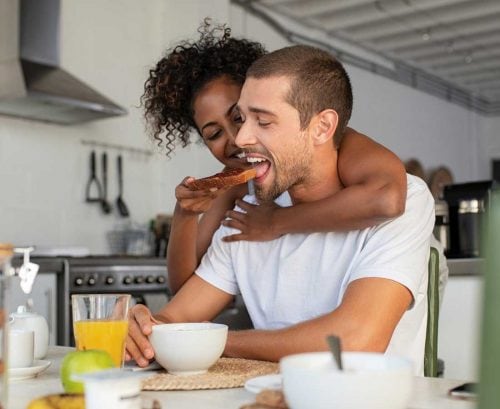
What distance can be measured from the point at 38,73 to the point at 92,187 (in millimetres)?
802

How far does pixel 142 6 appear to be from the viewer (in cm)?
456

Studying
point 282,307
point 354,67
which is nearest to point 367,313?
point 282,307

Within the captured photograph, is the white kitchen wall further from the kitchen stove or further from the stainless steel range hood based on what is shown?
the kitchen stove

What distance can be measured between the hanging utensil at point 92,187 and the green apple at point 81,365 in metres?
3.27

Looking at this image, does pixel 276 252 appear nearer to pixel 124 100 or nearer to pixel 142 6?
pixel 124 100

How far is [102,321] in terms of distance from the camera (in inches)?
45.3

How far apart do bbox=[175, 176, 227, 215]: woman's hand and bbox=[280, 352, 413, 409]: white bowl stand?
37.8 inches

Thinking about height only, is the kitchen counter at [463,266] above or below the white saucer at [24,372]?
above

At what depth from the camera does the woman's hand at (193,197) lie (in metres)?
1.73

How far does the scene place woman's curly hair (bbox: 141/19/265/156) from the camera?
6.48 feet

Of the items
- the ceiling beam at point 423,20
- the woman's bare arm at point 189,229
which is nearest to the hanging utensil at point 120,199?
the woman's bare arm at point 189,229

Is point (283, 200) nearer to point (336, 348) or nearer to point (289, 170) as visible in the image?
point (289, 170)

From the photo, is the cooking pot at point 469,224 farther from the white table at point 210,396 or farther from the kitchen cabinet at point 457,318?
the white table at point 210,396

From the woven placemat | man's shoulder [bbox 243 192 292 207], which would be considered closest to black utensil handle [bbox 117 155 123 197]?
man's shoulder [bbox 243 192 292 207]
